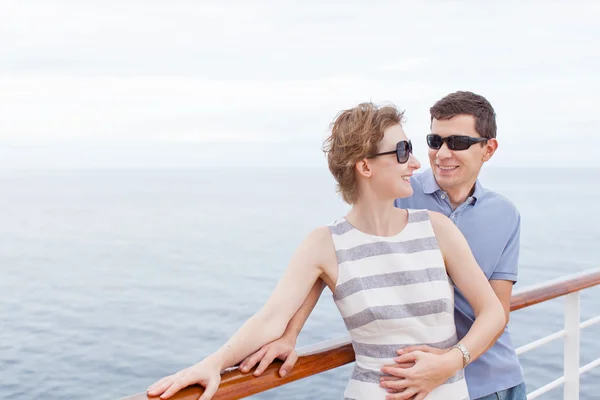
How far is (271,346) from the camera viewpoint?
156 centimetres

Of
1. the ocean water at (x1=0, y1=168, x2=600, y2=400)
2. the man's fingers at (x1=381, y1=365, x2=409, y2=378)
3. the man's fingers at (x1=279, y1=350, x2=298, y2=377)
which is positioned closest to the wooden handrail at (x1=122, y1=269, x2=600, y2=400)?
the man's fingers at (x1=279, y1=350, x2=298, y2=377)

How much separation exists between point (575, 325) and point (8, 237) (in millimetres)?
48429

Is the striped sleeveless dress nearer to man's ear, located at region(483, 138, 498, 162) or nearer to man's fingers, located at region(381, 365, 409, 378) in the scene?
man's fingers, located at region(381, 365, 409, 378)

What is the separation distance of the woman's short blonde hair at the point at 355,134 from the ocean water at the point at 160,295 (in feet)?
41.3

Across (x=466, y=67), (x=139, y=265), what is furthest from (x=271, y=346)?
(x=466, y=67)

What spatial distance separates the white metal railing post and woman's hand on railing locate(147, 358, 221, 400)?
1.64 meters

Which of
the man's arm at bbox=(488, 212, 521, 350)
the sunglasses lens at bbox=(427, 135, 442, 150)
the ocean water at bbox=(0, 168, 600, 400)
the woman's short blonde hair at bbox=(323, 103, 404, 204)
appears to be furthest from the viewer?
the ocean water at bbox=(0, 168, 600, 400)

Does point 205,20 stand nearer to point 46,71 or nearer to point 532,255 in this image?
point 46,71

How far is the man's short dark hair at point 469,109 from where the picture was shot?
1.95 metres

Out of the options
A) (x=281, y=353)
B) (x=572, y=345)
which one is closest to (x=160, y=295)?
(x=572, y=345)

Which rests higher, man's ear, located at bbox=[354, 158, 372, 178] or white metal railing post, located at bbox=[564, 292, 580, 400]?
man's ear, located at bbox=[354, 158, 372, 178]

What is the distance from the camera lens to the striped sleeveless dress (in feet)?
5.22

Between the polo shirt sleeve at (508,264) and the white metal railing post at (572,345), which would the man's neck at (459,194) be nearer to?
the polo shirt sleeve at (508,264)

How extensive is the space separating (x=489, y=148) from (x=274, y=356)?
93 centimetres
